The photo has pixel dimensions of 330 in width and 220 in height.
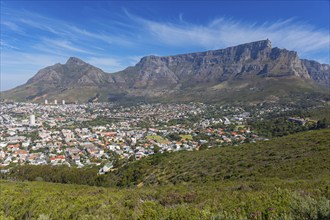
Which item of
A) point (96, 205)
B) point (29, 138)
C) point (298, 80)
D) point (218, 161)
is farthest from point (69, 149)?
point (298, 80)

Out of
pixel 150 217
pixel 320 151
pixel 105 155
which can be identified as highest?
pixel 150 217

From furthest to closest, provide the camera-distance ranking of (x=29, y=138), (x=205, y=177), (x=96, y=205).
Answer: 1. (x=29, y=138)
2. (x=205, y=177)
3. (x=96, y=205)

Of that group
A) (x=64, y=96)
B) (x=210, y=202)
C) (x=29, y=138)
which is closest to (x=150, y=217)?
(x=210, y=202)

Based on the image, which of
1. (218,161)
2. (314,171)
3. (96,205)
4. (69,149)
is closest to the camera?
(96,205)

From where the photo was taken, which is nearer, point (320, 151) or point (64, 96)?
point (320, 151)

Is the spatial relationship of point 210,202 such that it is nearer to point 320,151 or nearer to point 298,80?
point 320,151

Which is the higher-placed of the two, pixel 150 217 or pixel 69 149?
pixel 150 217

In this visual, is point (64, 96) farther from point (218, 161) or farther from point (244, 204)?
point (244, 204)
